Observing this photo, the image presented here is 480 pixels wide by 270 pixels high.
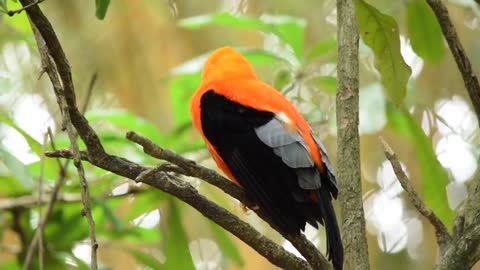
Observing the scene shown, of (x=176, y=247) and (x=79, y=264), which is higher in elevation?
(x=79, y=264)

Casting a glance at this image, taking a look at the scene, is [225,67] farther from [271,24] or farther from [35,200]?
[35,200]

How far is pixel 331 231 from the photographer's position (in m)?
1.64

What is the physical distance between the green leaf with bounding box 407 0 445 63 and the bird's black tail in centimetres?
52

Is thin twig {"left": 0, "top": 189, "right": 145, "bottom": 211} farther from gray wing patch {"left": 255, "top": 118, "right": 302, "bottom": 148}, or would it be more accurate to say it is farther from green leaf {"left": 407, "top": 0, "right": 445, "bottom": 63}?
green leaf {"left": 407, "top": 0, "right": 445, "bottom": 63}

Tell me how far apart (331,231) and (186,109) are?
1.30 m

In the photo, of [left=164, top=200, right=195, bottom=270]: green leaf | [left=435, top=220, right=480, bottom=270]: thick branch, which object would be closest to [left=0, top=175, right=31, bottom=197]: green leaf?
[left=164, top=200, right=195, bottom=270]: green leaf

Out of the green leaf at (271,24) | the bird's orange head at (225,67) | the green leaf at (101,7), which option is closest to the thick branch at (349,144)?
the green leaf at (101,7)

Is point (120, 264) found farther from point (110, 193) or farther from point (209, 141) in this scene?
point (209, 141)

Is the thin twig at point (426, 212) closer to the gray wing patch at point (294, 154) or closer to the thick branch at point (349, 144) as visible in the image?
the thick branch at point (349, 144)

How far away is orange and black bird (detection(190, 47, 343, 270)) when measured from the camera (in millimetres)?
1727

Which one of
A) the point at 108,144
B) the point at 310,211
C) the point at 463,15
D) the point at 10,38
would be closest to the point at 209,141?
the point at 310,211

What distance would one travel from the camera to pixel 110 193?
2.71 meters

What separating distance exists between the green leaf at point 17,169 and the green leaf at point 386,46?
0.97m

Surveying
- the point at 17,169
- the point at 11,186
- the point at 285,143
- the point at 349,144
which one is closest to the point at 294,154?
the point at 285,143
